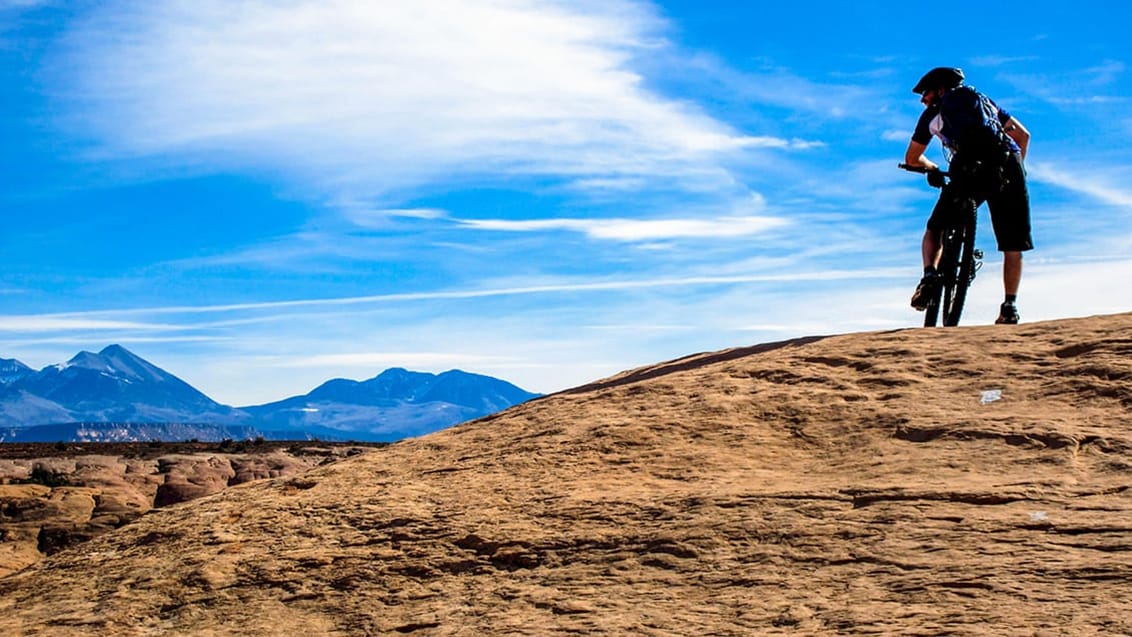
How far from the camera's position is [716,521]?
5355mm

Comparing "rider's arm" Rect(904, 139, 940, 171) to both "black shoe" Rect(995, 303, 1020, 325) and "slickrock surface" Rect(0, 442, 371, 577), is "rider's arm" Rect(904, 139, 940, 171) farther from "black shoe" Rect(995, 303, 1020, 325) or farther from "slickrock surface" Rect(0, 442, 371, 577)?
"slickrock surface" Rect(0, 442, 371, 577)

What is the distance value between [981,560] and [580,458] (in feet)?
8.17

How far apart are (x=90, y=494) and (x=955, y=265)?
1630cm

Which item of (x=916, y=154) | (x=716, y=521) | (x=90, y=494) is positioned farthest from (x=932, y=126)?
(x=90, y=494)

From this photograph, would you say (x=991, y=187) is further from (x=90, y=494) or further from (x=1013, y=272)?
(x=90, y=494)

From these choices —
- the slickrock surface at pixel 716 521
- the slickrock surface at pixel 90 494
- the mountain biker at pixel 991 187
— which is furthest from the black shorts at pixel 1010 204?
the slickrock surface at pixel 90 494

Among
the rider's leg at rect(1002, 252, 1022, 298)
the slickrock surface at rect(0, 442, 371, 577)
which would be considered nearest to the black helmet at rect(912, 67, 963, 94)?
the rider's leg at rect(1002, 252, 1022, 298)

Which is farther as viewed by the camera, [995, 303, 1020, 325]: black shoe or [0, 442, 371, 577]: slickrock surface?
[0, 442, 371, 577]: slickrock surface

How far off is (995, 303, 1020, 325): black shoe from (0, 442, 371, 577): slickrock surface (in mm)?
8761

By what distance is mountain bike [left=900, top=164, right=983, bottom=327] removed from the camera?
8969 millimetres

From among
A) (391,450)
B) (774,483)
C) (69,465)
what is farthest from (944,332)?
(69,465)

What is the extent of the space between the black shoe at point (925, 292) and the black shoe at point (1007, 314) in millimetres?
527

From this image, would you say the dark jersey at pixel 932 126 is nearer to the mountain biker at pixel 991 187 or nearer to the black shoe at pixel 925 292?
the mountain biker at pixel 991 187

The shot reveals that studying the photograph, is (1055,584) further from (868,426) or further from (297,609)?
(297,609)
